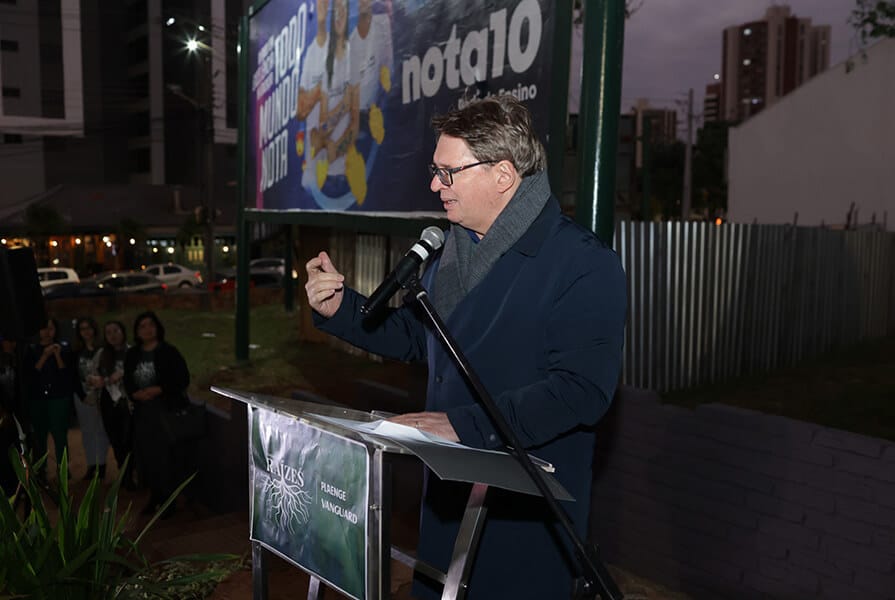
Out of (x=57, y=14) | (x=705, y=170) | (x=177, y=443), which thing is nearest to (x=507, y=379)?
(x=177, y=443)

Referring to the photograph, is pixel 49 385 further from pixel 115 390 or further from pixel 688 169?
pixel 688 169

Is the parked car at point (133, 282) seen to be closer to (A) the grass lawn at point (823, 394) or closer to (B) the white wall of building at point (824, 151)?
(B) the white wall of building at point (824, 151)

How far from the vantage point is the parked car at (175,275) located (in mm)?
37594

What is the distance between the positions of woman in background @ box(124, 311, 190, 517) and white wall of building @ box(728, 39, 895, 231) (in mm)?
17118

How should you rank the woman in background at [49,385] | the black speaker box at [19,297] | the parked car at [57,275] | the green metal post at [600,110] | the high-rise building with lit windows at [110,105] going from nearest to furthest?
1. the green metal post at [600,110]
2. the black speaker box at [19,297]
3. the woman in background at [49,385]
4. the parked car at [57,275]
5. the high-rise building with lit windows at [110,105]

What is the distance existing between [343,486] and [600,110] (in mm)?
2831

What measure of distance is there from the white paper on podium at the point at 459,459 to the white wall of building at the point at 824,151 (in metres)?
20.2

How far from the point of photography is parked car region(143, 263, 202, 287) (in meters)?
37.6

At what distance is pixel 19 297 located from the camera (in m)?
5.12

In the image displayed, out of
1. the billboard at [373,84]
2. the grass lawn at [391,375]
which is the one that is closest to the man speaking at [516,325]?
the billboard at [373,84]

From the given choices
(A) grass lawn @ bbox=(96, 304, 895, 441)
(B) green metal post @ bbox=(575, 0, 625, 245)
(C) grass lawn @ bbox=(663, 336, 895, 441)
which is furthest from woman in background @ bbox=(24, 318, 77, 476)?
(B) green metal post @ bbox=(575, 0, 625, 245)

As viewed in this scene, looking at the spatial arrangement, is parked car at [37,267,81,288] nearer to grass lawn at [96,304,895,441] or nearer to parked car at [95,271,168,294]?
parked car at [95,271,168,294]

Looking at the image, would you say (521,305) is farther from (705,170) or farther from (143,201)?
(705,170)

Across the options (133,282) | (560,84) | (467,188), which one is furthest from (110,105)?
(467,188)
